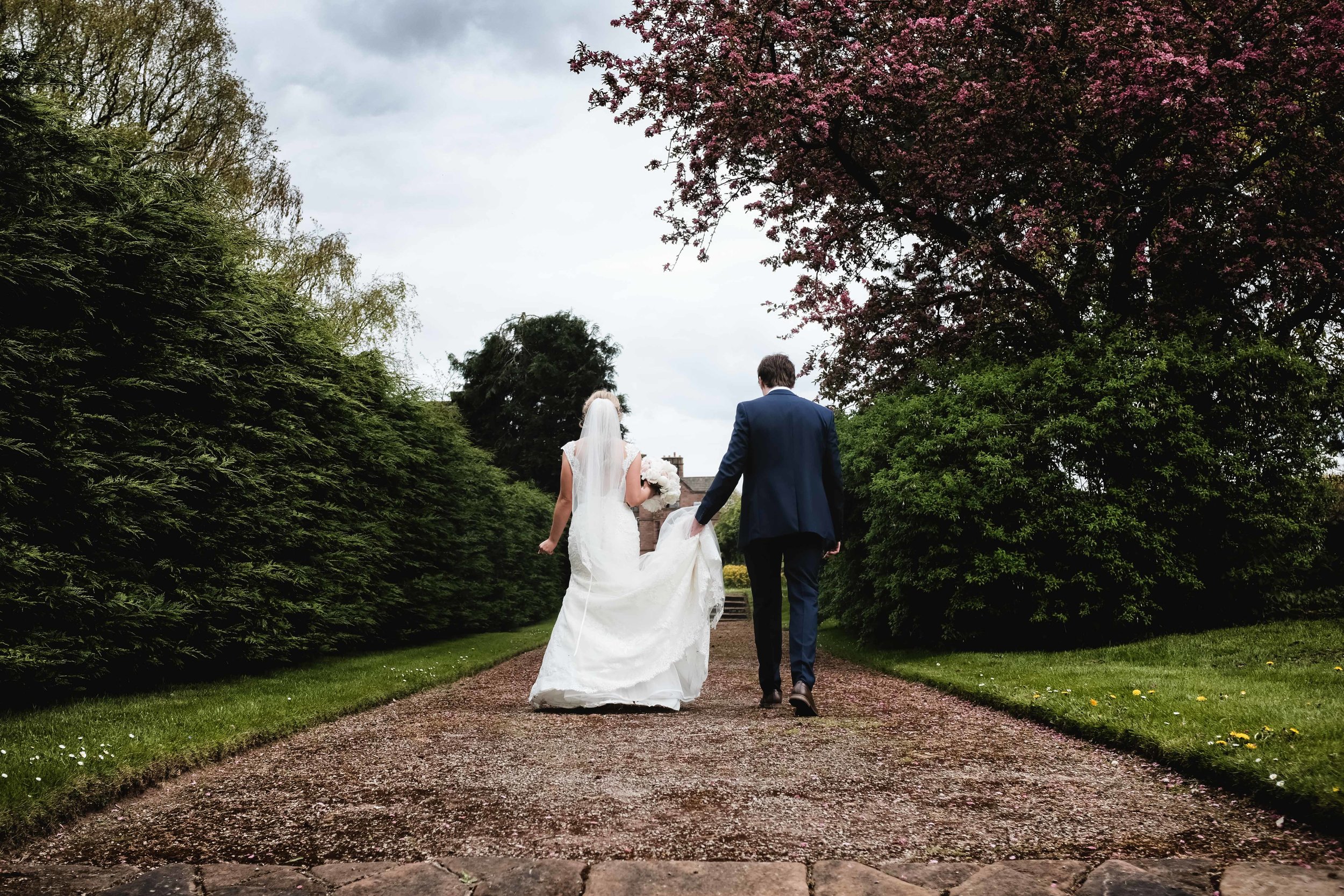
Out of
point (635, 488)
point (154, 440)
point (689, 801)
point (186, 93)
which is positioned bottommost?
point (689, 801)

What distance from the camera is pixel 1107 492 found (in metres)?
9.19

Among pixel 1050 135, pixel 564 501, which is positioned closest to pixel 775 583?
pixel 564 501

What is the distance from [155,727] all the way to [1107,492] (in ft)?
27.6

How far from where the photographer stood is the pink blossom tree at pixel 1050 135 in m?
10.2

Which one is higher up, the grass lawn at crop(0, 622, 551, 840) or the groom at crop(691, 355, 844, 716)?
the groom at crop(691, 355, 844, 716)

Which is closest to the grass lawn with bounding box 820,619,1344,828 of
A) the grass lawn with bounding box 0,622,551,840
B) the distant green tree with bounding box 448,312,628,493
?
the grass lawn with bounding box 0,622,551,840

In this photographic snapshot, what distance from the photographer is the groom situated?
6172 millimetres

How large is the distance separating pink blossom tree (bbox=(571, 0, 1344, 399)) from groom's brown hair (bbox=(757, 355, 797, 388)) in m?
4.67

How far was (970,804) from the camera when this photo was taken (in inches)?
139

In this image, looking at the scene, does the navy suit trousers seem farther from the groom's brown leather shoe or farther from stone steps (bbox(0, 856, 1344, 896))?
stone steps (bbox(0, 856, 1344, 896))

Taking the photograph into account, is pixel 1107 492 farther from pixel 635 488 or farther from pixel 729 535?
pixel 729 535

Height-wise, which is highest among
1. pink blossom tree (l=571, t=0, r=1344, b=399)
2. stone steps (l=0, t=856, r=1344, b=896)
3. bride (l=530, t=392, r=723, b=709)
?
pink blossom tree (l=571, t=0, r=1344, b=399)

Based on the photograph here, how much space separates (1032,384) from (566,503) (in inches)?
214

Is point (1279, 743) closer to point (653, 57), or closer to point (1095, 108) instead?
point (1095, 108)
